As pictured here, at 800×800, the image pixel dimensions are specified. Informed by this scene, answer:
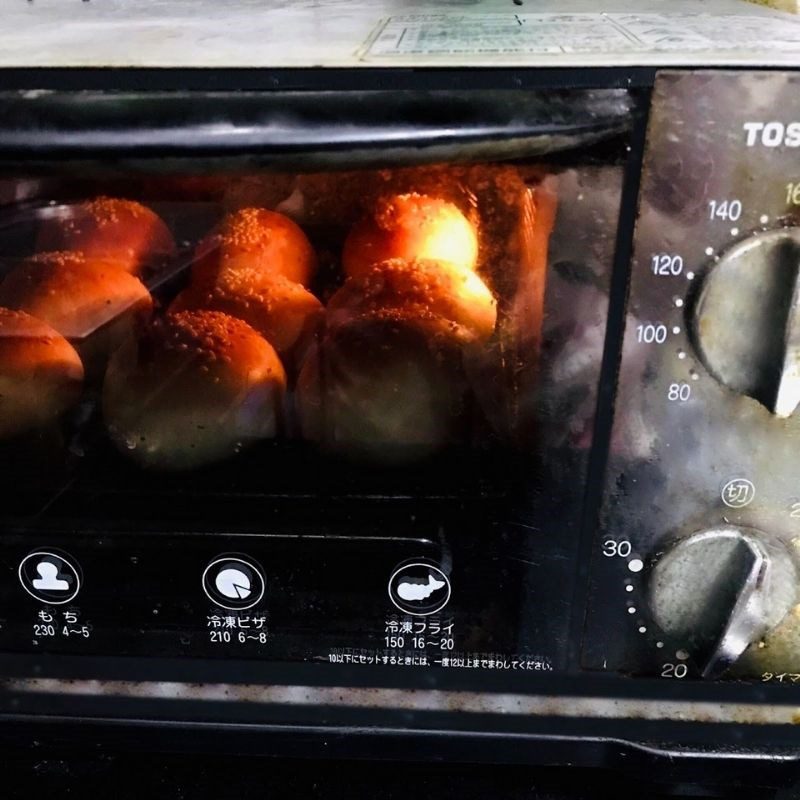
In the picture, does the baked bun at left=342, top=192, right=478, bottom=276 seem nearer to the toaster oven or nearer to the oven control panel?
the toaster oven

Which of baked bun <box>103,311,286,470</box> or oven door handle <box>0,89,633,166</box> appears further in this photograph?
baked bun <box>103,311,286,470</box>

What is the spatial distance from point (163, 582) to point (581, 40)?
45 cm

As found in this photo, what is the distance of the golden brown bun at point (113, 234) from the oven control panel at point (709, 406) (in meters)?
0.31

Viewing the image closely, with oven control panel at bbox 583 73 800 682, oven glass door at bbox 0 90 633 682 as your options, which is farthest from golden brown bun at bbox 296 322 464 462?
oven control panel at bbox 583 73 800 682

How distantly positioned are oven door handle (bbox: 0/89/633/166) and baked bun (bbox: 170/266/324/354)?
12cm

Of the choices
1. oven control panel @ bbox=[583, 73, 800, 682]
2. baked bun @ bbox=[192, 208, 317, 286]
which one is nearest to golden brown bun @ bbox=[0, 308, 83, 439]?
baked bun @ bbox=[192, 208, 317, 286]

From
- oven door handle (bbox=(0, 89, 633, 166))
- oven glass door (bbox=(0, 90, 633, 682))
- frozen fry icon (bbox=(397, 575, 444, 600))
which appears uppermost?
oven door handle (bbox=(0, 89, 633, 166))

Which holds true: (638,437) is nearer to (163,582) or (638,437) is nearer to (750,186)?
(750,186)

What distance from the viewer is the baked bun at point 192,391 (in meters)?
0.58

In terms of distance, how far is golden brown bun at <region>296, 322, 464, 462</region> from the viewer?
566 mm

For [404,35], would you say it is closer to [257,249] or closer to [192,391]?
[257,249]

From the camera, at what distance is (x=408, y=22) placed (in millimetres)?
605

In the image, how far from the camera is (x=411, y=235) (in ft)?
1.78

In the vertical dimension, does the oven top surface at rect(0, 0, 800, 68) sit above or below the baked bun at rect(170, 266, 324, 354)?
above
